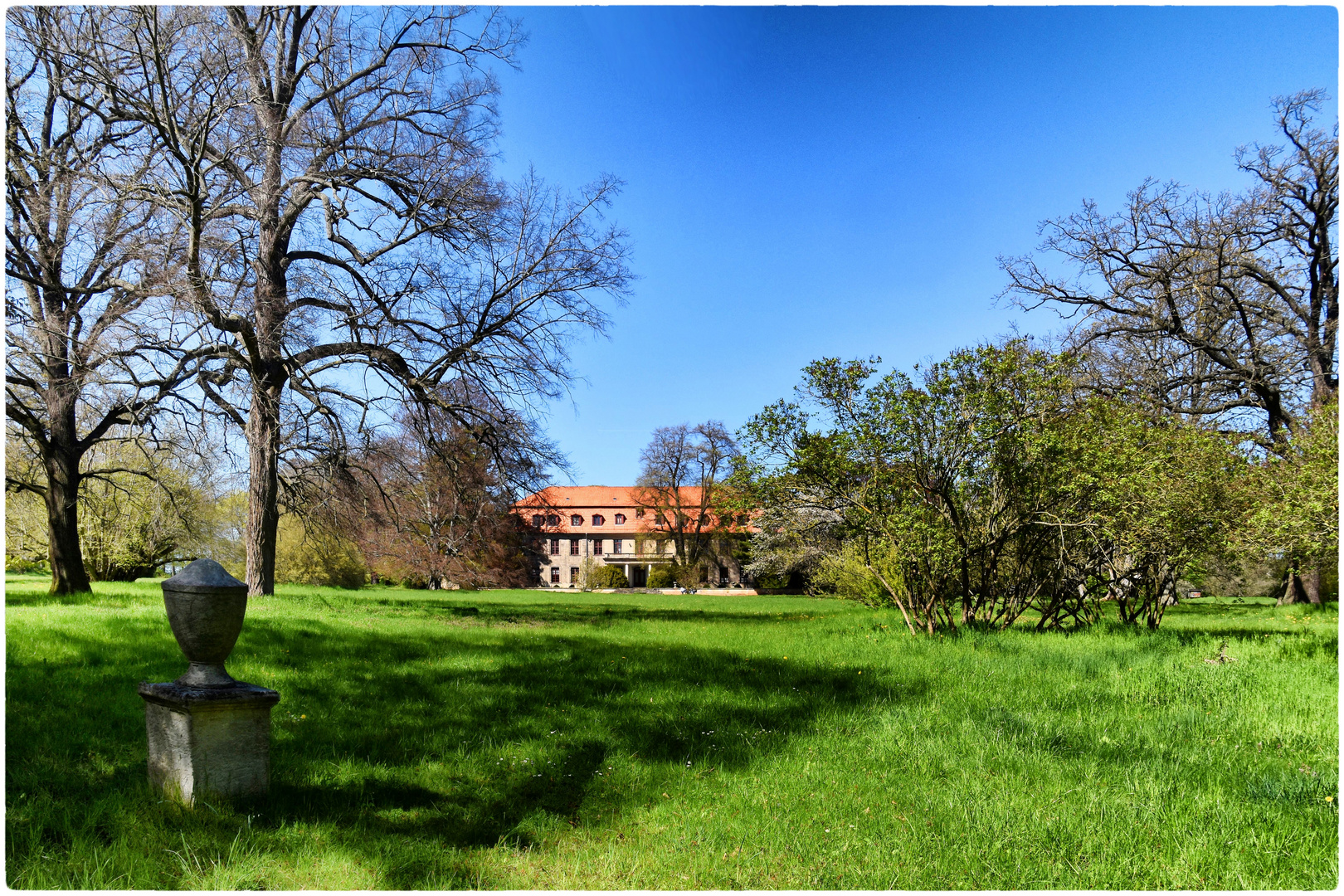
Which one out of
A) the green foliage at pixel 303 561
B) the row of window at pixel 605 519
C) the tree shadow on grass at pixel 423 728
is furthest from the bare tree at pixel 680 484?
the tree shadow on grass at pixel 423 728

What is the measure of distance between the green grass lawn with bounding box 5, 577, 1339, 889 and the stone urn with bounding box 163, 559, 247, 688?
28.2 inches

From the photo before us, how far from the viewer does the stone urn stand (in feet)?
14.3

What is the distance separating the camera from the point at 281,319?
13.3 metres

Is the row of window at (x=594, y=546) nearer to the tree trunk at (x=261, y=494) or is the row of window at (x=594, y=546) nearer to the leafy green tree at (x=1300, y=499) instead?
the tree trunk at (x=261, y=494)

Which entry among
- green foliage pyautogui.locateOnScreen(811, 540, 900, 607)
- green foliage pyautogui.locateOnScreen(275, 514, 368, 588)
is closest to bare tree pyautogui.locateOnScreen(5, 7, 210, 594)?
green foliage pyautogui.locateOnScreen(811, 540, 900, 607)

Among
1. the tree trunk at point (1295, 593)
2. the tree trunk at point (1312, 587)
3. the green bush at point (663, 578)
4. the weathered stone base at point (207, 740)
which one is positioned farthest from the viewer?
the green bush at point (663, 578)

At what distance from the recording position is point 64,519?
1484 centimetres

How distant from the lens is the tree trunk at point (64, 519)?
1465 cm

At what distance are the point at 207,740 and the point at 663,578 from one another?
160ft

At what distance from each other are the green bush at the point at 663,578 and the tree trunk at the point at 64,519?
128 ft

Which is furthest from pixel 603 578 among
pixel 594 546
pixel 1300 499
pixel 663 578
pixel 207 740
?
pixel 207 740

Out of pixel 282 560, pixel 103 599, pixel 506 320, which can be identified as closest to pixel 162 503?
pixel 103 599

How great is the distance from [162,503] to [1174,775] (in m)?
19.1

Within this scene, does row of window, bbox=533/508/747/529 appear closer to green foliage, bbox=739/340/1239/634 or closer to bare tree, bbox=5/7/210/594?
green foliage, bbox=739/340/1239/634
